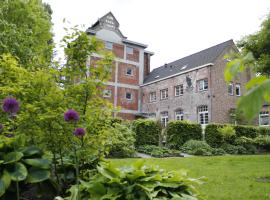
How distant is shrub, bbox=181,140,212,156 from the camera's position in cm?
1466

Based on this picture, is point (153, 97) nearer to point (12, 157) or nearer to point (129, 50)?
point (129, 50)

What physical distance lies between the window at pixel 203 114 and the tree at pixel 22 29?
15.3 m

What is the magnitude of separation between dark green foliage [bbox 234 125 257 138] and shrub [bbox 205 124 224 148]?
1571 millimetres

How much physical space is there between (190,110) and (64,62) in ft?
76.3

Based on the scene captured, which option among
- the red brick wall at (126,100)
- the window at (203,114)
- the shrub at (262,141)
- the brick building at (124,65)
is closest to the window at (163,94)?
the brick building at (124,65)

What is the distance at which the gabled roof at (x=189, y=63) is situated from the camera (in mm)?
26156

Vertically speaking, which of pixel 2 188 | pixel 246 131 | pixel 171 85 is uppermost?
pixel 171 85

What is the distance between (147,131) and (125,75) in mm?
16510

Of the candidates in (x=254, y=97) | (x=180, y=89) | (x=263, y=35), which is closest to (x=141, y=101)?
(x=180, y=89)

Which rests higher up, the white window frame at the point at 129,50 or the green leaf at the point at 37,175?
the white window frame at the point at 129,50

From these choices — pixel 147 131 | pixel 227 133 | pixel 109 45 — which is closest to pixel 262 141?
pixel 227 133

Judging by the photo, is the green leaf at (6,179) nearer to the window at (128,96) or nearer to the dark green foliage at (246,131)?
the dark green foliage at (246,131)

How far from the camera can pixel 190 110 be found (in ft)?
85.6

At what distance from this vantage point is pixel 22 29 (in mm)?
13062
